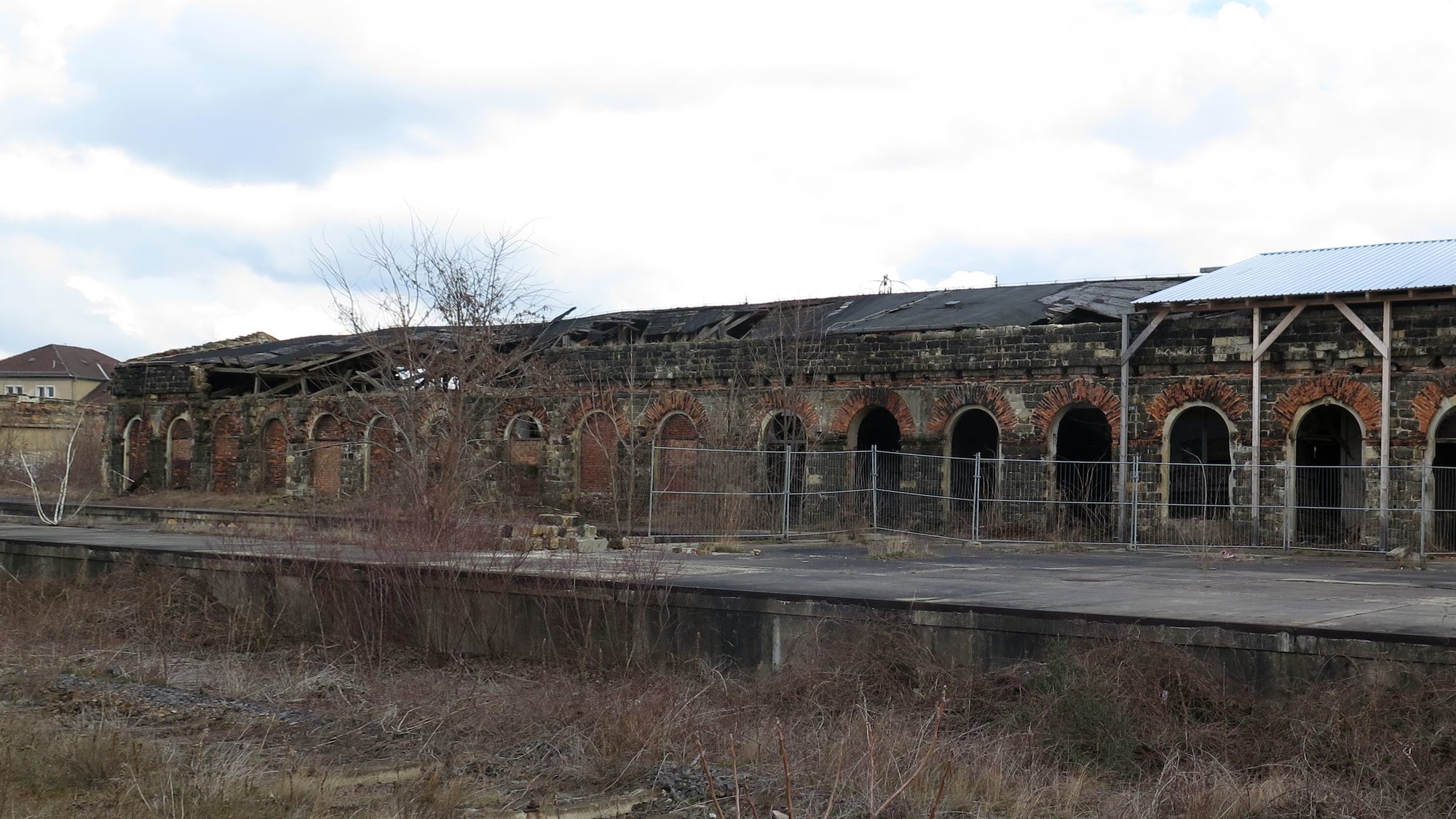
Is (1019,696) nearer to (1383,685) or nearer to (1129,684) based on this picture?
(1129,684)

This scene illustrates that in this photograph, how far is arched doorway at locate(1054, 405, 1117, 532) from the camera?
2008cm

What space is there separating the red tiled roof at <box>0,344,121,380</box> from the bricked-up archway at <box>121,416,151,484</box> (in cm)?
3944

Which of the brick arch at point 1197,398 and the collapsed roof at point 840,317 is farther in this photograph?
the collapsed roof at point 840,317

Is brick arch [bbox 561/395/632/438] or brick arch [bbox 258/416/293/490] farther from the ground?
brick arch [bbox 561/395/632/438]

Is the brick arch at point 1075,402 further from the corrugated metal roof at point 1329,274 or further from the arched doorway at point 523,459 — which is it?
the arched doorway at point 523,459

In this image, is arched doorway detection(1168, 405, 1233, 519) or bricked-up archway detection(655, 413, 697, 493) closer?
arched doorway detection(1168, 405, 1233, 519)

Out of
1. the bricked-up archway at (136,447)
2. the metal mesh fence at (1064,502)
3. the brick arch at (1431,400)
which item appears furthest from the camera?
the bricked-up archway at (136,447)

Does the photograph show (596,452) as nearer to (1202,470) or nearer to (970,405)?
(970,405)

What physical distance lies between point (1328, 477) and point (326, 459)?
20954 millimetres

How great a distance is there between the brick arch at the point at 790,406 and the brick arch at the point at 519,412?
5.18m

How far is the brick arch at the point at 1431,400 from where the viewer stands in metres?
18.1

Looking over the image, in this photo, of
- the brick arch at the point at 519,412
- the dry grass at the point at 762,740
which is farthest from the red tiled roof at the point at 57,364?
the dry grass at the point at 762,740

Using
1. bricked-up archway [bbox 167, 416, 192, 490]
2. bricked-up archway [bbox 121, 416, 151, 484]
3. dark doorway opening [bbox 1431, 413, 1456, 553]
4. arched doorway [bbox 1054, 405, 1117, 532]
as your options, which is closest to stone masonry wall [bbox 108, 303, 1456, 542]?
dark doorway opening [bbox 1431, 413, 1456, 553]

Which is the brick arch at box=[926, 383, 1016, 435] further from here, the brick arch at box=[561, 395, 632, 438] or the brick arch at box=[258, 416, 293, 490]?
the brick arch at box=[258, 416, 293, 490]
